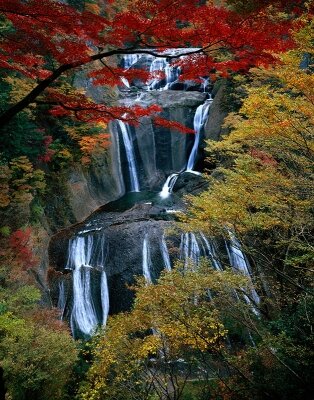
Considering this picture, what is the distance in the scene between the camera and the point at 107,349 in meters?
6.91

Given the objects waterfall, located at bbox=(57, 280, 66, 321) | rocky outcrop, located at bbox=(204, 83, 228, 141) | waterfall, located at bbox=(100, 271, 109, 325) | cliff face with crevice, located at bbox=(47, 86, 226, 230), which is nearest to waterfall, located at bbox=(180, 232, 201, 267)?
waterfall, located at bbox=(100, 271, 109, 325)

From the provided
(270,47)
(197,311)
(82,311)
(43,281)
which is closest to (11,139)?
→ (43,281)

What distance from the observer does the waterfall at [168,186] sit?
19.3 m

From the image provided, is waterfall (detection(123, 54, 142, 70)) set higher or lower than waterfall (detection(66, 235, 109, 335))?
higher

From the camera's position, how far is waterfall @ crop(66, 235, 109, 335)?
1200 cm

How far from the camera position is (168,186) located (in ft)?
65.9

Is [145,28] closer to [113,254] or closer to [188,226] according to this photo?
[188,226]

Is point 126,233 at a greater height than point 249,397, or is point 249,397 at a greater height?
point 126,233

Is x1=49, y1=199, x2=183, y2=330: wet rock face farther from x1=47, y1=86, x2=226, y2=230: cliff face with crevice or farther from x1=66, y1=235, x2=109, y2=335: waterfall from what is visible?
x1=47, y1=86, x2=226, y2=230: cliff face with crevice

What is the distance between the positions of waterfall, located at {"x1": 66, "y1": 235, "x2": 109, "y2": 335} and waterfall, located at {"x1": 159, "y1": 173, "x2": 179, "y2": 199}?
6.45m

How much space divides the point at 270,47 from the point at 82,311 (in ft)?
→ 36.0

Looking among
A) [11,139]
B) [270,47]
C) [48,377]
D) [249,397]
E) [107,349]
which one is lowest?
[249,397]

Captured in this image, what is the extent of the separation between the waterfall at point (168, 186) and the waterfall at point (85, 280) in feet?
21.2

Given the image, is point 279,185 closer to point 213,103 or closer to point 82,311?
point 82,311
